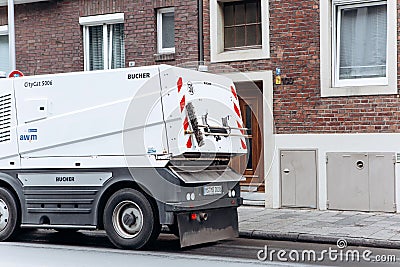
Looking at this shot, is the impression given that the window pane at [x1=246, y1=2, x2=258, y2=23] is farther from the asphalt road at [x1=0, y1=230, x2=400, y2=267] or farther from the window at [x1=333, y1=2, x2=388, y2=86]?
the asphalt road at [x1=0, y1=230, x2=400, y2=267]

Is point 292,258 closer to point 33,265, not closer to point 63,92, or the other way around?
point 33,265

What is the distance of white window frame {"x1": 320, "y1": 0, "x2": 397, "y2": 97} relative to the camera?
48.1 ft

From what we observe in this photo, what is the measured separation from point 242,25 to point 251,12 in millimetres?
356

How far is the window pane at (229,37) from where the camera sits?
16.9 m

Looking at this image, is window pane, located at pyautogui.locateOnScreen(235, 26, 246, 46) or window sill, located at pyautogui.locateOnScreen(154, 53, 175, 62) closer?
window pane, located at pyautogui.locateOnScreen(235, 26, 246, 46)

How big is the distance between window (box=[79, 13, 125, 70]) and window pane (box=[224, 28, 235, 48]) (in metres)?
2.66

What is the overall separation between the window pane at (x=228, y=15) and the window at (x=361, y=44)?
254 cm

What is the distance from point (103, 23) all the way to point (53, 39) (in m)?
1.45

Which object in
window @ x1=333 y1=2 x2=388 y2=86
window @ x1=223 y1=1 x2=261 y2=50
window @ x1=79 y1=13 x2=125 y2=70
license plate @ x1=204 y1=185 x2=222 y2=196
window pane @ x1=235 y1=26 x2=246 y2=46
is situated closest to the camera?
license plate @ x1=204 y1=185 x2=222 y2=196

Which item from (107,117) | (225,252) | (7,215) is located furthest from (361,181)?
(7,215)

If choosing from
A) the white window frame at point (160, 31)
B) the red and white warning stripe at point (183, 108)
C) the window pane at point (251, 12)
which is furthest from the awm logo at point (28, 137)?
the window pane at point (251, 12)

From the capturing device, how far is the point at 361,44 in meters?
15.2

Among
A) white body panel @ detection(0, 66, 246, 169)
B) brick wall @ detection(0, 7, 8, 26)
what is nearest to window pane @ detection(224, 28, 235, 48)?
white body panel @ detection(0, 66, 246, 169)

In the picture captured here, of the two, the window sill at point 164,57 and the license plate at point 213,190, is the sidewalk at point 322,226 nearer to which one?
the license plate at point 213,190
